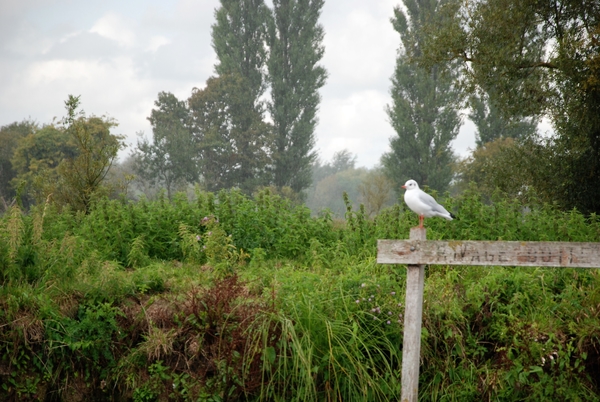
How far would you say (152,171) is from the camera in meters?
33.5

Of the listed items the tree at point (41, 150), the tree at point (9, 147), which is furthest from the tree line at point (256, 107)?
the tree at point (9, 147)

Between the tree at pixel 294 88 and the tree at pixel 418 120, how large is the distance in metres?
4.44

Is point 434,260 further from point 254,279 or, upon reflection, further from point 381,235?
point 381,235

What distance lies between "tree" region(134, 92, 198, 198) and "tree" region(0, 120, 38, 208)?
618 centimetres

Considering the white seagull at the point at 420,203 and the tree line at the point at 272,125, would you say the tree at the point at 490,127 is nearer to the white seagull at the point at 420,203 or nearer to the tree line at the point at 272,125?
the tree line at the point at 272,125

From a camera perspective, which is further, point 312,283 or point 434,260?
point 312,283

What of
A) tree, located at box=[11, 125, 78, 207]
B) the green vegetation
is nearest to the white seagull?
the green vegetation

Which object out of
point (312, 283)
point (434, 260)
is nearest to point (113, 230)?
point (312, 283)

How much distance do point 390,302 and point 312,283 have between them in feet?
2.74

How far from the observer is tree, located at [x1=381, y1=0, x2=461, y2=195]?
94.4 ft

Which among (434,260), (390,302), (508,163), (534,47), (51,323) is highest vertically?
(534,47)

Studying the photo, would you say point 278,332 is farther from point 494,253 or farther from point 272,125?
point 272,125

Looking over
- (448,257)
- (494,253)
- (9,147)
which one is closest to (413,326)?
(448,257)

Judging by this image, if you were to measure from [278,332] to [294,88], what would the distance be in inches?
1085
